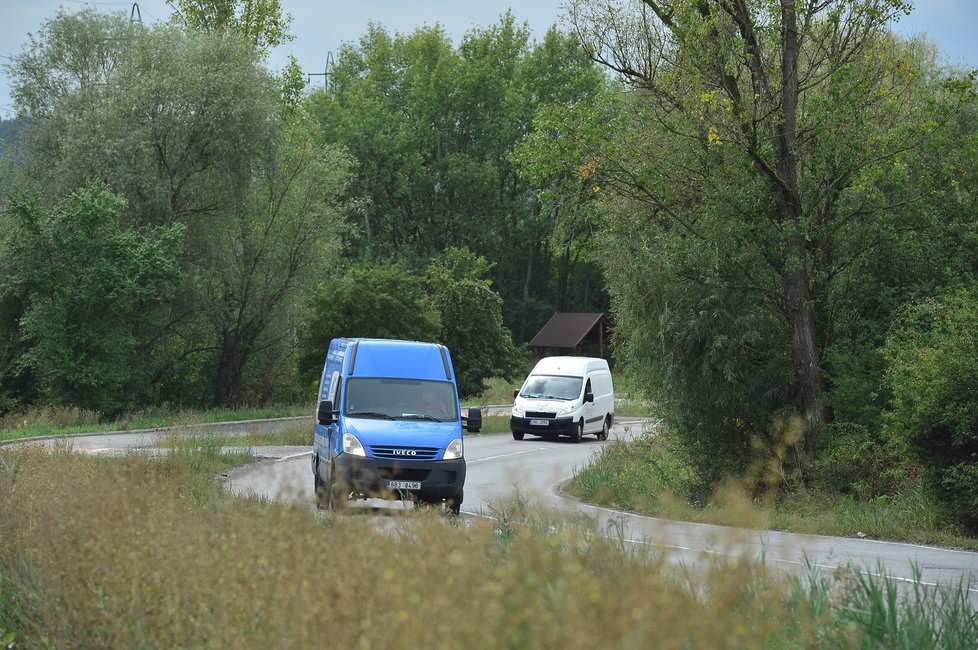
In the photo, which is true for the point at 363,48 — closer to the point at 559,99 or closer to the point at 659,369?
the point at 559,99

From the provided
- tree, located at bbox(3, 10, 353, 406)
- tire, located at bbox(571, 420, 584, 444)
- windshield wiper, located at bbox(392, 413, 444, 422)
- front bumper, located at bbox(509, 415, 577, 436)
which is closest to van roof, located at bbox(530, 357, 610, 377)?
tire, located at bbox(571, 420, 584, 444)

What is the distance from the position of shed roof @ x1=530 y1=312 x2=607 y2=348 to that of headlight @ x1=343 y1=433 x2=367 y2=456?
197 feet

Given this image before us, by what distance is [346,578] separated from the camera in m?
5.18

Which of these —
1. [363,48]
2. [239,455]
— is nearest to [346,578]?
[239,455]

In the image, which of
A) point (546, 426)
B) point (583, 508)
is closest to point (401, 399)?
point (583, 508)

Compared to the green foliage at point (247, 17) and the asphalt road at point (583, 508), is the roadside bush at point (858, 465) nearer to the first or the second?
the asphalt road at point (583, 508)

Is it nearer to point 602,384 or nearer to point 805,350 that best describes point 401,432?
point 805,350

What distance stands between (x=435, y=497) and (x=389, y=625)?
1255cm

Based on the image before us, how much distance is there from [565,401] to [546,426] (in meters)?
1.31

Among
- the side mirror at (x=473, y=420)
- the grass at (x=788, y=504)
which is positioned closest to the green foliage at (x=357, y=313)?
the grass at (x=788, y=504)

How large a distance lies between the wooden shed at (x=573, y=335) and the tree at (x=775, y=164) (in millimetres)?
54444

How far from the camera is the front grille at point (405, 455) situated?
16.7m

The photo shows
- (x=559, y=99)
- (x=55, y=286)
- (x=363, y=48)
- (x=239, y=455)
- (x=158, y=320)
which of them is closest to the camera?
(x=239, y=455)

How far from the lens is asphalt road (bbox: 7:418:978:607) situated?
685 centimetres
